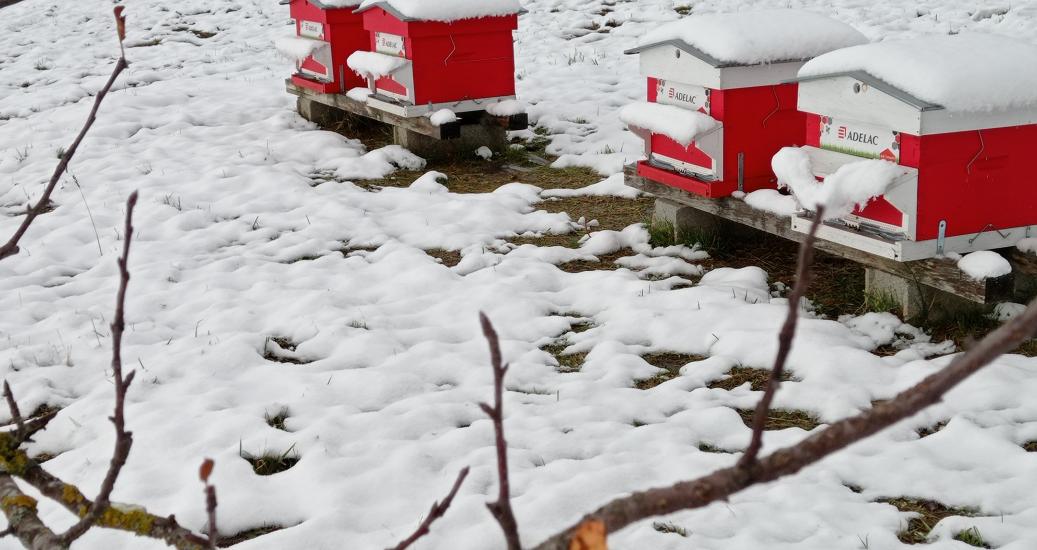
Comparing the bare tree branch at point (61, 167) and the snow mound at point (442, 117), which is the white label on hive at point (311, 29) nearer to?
the snow mound at point (442, 117)

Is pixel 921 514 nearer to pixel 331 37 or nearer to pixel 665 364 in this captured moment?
pixel 665 364

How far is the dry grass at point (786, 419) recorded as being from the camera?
434 cm

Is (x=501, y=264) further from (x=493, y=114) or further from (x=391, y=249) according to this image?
(x=493, y=114)

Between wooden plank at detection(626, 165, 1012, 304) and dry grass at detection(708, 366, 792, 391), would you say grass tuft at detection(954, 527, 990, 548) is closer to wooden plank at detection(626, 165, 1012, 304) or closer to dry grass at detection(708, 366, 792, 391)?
dry grass at detection(708, 366, 792, 391)

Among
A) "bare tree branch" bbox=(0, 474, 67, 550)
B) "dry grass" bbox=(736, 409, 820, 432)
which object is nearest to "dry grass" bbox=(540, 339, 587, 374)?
"dry grass" bbox=(736, 409, 820, 432)

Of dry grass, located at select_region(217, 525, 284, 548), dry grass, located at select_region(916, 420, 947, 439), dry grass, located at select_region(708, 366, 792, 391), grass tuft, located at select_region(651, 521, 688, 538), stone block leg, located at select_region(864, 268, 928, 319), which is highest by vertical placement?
stone block leg, located at select_region(864, 268, 928, 319)

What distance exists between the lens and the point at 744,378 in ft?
15.7

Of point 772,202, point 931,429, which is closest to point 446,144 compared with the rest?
point 772,202

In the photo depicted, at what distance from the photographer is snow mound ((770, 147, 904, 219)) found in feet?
15.3

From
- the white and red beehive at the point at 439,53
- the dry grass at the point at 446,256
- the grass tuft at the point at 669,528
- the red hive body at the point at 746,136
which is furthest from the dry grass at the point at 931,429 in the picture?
the white and red beehive at the point at 439,53

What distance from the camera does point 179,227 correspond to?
23.7ft

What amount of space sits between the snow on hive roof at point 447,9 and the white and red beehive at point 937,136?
345cm

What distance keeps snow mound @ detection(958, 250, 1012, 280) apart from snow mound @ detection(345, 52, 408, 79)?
467 centimetres

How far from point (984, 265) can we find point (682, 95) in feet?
6.50
